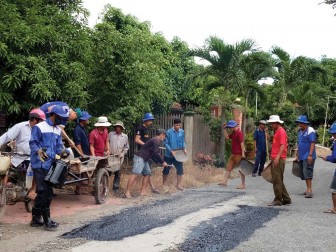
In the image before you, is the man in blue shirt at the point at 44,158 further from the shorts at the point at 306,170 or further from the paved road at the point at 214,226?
the shorts at the point at 306,170

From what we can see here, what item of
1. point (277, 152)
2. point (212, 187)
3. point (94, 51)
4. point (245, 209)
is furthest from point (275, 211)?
point (94, 51)

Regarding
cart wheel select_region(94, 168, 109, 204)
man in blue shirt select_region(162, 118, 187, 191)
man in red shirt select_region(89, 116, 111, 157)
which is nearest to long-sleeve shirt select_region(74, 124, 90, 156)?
man in red shirt select_region(89, 116, 111, 157)

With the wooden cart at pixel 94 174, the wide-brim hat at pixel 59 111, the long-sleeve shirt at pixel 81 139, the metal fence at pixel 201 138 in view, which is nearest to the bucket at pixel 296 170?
the wooden cart at pixel 94 174

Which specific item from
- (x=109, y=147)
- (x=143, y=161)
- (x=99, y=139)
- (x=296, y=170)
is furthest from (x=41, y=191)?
(x=296, y=170)

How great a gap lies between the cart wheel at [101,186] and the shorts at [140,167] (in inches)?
35.1

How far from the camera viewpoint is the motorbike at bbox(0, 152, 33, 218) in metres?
7.10

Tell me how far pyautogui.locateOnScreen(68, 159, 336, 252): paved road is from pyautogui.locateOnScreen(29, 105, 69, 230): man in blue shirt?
1.94ft

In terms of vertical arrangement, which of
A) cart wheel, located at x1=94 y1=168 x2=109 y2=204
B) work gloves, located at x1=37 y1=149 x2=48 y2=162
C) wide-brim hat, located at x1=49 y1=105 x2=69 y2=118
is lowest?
cart wheel, located at x1=94 y1=168 x2=109 y2=204

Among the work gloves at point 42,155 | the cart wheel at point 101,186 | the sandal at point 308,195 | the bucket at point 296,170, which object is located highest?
the work gloves at point 42,155

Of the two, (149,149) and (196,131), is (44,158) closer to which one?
(149,149)

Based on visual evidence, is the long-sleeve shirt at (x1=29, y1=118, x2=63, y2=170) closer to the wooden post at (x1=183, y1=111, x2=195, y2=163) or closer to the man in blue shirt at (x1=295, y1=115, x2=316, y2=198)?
the man in blue shirt at (x1=295, y1=115, x2=316, y2=198)

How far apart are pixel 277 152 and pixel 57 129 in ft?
15.3

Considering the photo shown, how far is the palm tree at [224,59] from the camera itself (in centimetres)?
1694

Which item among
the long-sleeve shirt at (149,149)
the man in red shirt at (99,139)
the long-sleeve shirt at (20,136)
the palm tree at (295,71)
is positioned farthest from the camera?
the palm tree at (295,71)
